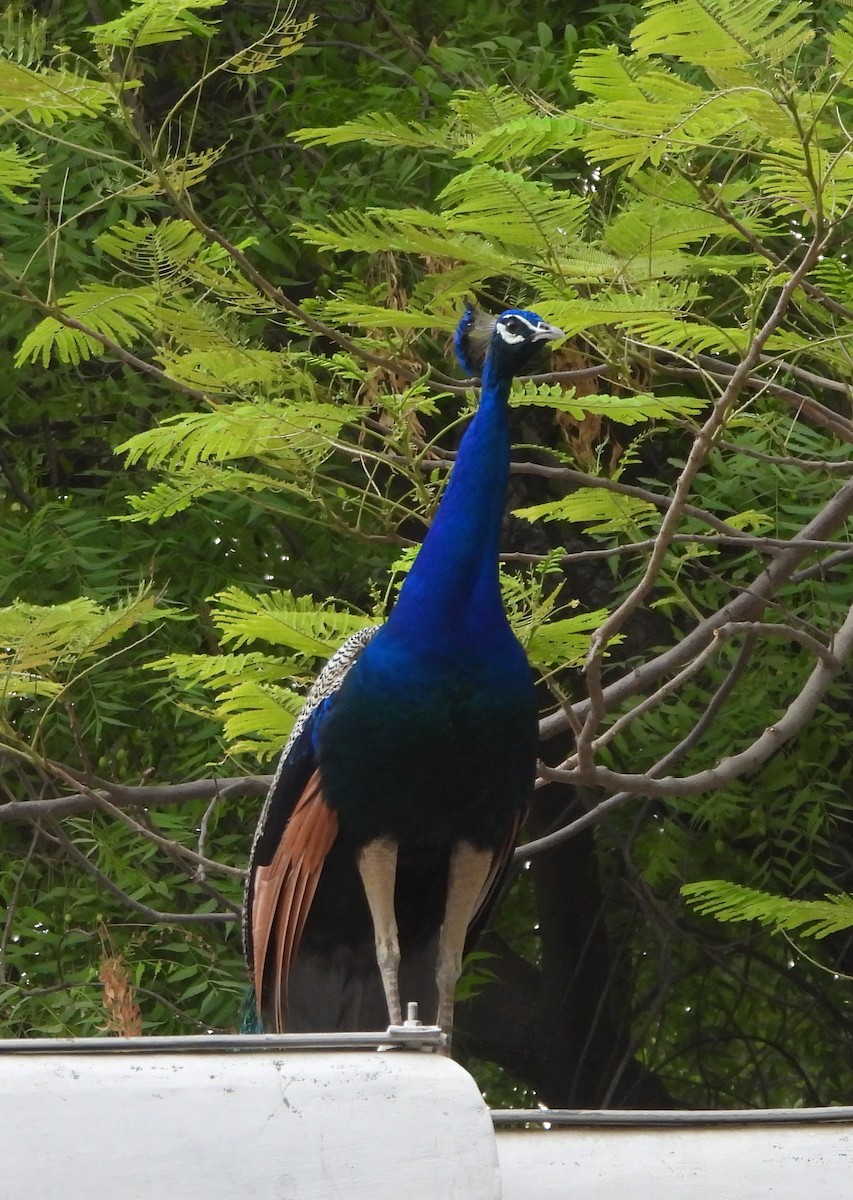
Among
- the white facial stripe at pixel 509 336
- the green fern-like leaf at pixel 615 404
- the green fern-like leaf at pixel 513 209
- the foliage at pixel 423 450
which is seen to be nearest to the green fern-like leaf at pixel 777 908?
the foliage at pixel 423 450

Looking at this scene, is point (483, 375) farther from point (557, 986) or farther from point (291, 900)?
point (557, 986)

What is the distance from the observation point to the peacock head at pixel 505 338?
3.75 m

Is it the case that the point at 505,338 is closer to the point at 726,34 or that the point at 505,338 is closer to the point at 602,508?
the point at 602,508

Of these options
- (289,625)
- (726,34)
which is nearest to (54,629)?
(289,625)

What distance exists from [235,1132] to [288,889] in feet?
6.34

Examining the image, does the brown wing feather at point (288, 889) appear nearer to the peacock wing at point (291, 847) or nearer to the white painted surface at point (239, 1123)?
the peacock wing at point (291, 847)

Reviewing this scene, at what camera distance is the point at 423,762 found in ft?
12.5

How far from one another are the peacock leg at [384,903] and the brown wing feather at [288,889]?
0.10 meters

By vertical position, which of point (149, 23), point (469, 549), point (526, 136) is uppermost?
point (149, 23)

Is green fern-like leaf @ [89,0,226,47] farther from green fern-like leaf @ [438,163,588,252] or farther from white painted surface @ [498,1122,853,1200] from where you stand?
white painted surface @ [498,1122,853,1200]

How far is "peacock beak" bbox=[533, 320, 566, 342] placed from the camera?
12.1ft

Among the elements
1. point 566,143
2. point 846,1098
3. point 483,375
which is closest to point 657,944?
point 846,1098

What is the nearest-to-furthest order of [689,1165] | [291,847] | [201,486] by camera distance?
1. [689,1165]
2. [291,847]
3. [201,486]

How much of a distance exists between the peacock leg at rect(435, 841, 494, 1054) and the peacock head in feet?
3.38
